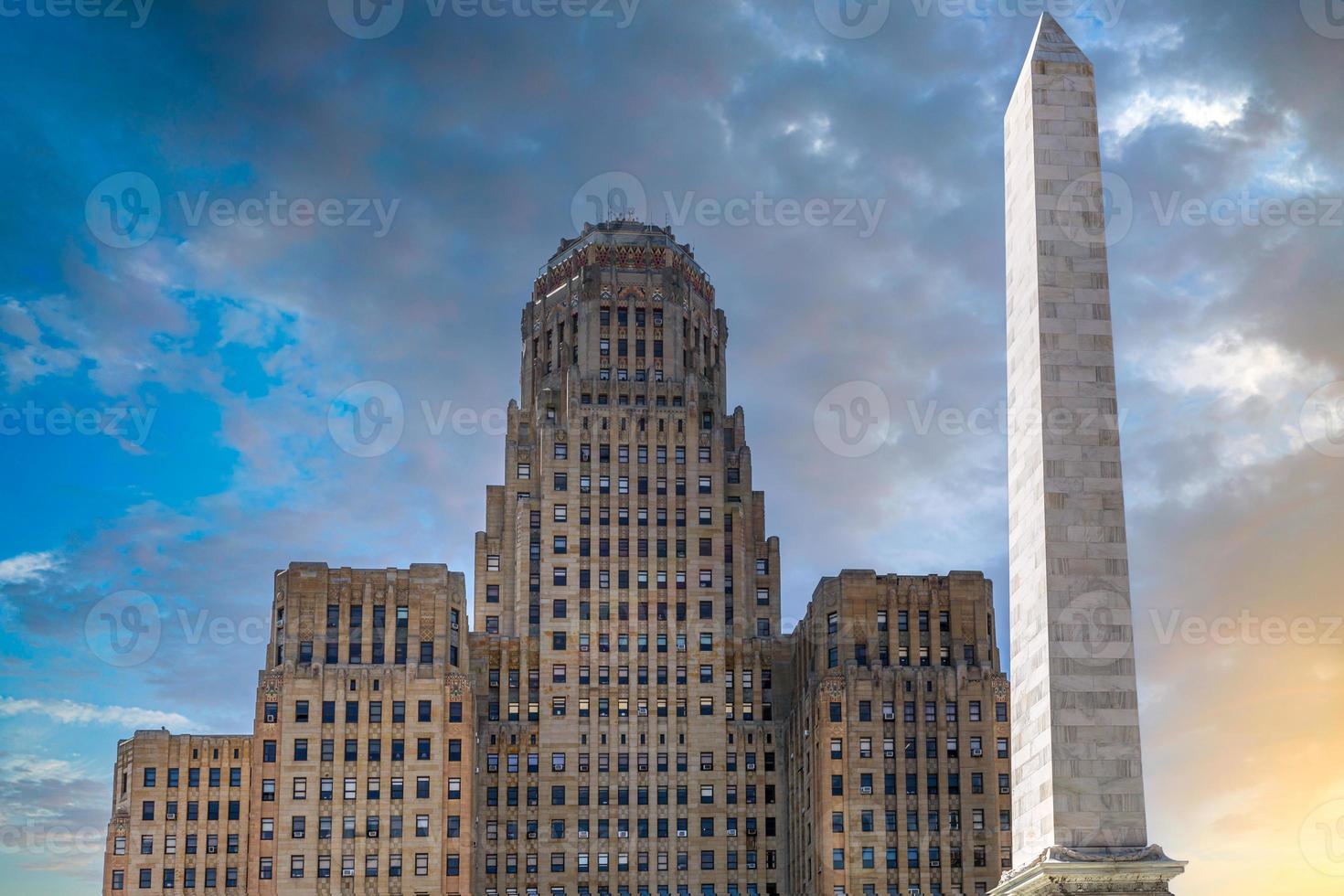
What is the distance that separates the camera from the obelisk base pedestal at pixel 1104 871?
213 feet

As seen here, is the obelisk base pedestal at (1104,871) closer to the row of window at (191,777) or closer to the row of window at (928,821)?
the row of window at (928,821)

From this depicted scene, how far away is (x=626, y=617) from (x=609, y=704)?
290 inches

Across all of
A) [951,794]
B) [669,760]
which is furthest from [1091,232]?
[669,760]

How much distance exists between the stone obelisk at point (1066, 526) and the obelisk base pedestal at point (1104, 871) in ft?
0.15

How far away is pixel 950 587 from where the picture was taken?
147m

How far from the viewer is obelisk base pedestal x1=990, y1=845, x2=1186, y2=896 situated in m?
64.9

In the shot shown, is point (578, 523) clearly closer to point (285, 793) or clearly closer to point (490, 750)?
point (490, 750)

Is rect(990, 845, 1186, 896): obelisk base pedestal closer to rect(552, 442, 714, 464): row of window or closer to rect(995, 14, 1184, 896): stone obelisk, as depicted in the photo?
rect(995, 14, 1184, 896): stone obelisk

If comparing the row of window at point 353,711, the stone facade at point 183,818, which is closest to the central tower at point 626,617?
the row of window at point 353,711

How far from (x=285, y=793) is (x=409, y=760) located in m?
9.17

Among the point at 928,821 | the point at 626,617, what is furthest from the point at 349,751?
the point at 928,821

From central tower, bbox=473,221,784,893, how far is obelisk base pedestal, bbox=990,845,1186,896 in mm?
83497

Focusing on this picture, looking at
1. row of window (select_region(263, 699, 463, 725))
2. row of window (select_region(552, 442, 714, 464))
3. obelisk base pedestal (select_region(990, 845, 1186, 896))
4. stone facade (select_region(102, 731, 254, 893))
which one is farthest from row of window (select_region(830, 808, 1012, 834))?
obelisk base pedestal (select_region(990, 845, 1186, 896))

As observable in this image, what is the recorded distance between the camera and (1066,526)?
68375 millimetres
